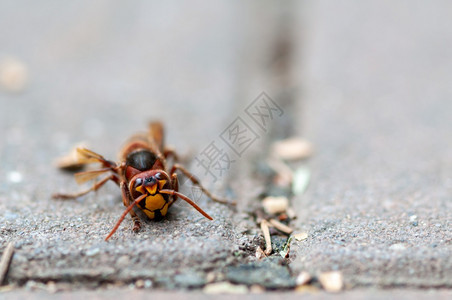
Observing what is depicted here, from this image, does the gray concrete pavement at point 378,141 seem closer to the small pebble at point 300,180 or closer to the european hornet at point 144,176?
the small pebble at point 300,180

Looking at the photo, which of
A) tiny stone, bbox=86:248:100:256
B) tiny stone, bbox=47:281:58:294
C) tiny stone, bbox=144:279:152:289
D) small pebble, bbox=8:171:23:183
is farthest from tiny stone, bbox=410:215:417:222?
small pebble, bbox=8:171:23:183

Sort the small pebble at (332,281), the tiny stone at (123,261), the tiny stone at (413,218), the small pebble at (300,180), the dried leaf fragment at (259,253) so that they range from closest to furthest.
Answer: the small pebble at (332,281)
the tiny stone at (123,261)
the dried leaf fragment at (259,253)
the tiny stone at (413,218)
the small pebble at (300,180)

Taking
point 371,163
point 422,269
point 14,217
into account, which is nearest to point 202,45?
point 371,163

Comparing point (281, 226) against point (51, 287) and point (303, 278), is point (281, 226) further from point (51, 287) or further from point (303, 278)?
point (51, 287)

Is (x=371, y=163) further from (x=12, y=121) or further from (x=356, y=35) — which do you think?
(x=12, y=121)

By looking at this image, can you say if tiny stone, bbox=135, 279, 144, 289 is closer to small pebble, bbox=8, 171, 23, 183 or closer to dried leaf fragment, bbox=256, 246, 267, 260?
dried leaf fragment, bbox=256, 246, 267, 260

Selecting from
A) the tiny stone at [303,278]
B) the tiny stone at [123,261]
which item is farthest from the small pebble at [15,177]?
the tiny stone at [303,278]
